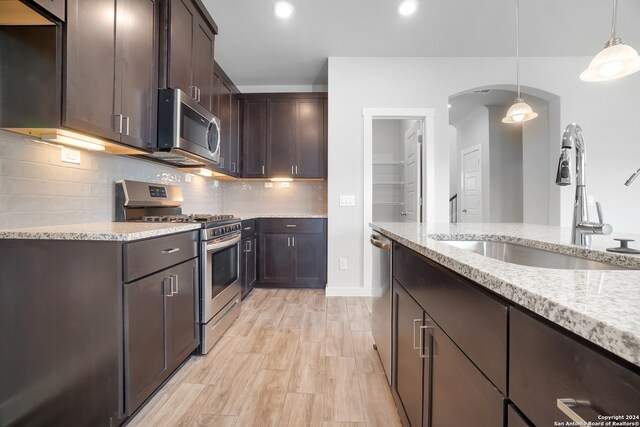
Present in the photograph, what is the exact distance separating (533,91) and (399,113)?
1.65m

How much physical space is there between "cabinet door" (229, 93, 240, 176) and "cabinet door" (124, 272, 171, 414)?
2232mm

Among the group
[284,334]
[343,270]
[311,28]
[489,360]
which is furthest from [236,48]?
[489,360]

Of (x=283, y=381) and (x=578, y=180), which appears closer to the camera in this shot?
(x=578, y=180)

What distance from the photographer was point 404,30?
9.34 feet

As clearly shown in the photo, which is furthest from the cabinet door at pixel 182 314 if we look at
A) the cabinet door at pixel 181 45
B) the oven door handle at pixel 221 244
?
the cabinet door at pixel 181 45

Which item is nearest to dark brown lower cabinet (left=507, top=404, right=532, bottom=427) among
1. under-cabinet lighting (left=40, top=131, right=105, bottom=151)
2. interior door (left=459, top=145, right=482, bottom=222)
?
under-cabinet lighting (left=40, top=131, right=105, bottom=151)

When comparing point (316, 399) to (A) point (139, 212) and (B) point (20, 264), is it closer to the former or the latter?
(B) point (20, 264)

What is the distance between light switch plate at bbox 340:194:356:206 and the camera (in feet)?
11.1

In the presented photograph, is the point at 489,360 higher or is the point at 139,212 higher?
the point at 139,212

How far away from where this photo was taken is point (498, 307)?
0.56m

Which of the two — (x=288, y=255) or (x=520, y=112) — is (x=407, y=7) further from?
(x=288, y=255)

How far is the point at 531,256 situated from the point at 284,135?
309 centimetres

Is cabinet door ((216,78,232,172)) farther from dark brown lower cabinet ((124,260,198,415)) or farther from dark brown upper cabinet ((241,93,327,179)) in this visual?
dark brown lower cabinet ((124,260,198,415))

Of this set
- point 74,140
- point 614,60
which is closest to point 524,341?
point 614,60
